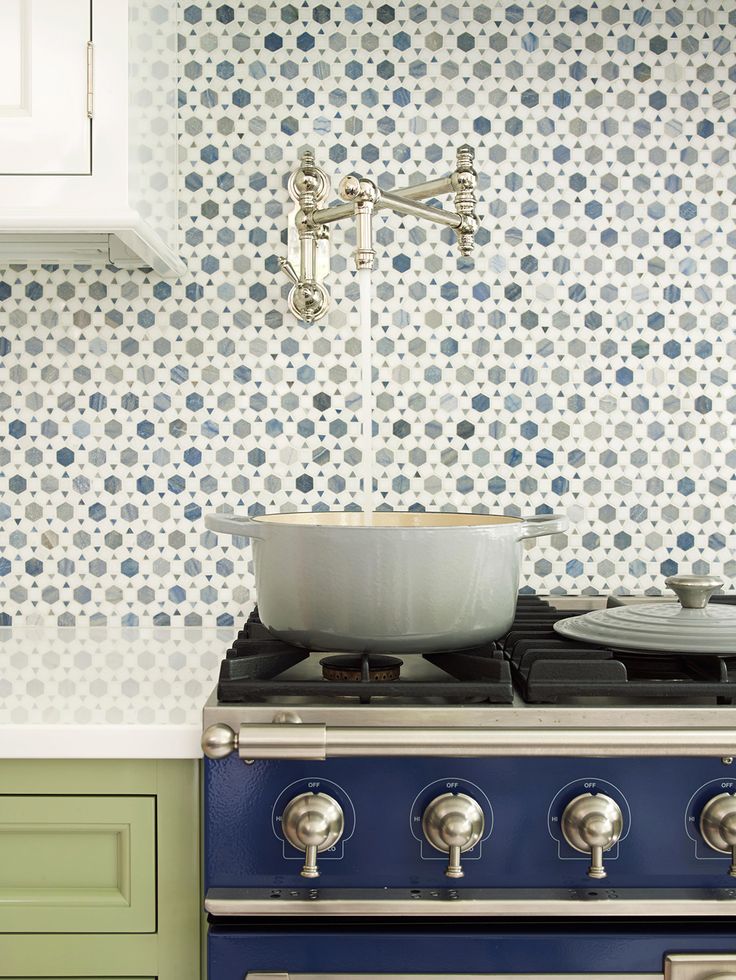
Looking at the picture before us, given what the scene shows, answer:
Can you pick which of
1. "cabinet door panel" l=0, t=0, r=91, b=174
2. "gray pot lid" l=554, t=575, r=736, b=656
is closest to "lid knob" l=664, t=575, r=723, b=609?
"gray pot lid" l=554, t=575, r=736, b=656

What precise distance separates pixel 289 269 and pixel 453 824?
1.02 metres

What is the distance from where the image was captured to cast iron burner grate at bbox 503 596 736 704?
0.98 metres

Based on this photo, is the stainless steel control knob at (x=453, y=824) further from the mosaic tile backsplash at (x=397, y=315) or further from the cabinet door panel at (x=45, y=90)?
the cabinet door panel at (x=45, y=90)

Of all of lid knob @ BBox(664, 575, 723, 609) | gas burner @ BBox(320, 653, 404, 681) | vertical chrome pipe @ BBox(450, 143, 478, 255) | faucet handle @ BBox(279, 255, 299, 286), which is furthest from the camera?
faucet handle @ BBox(279, 255, 299, 286)

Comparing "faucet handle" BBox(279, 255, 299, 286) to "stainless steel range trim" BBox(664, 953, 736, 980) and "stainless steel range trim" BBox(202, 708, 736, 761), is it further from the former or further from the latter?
"stainless steel range trim" BBox(664, 953, 736, 980)

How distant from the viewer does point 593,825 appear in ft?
2.99

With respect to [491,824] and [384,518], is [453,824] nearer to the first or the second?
[491,824]

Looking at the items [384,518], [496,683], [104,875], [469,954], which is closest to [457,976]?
[469,954]

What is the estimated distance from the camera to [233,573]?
163cm

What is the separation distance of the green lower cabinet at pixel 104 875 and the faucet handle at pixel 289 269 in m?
0.90

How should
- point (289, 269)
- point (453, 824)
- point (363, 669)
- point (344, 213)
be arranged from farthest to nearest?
point (289, 269), point (344, 213), point (363, 669), point (453, 824)

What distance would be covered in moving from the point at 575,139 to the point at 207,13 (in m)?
0.69

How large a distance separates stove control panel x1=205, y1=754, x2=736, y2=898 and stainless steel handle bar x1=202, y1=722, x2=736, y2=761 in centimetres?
3

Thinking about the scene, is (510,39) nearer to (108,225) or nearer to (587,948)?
(108,225)
